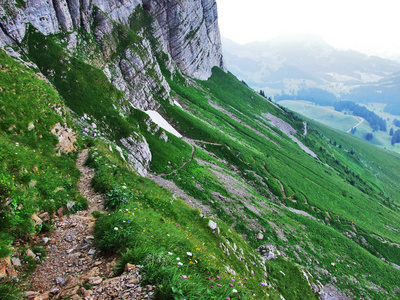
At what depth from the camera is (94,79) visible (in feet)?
152

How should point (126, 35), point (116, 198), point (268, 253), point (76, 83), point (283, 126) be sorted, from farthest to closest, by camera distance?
point (283, 126) → point (126, 35) → point (76, 83) → point (268, 253) → point (116, 198)

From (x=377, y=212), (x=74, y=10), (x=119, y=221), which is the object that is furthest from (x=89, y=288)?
(x=377, y=212)

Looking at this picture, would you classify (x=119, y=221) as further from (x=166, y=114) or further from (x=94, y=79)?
(x=166, y=114)

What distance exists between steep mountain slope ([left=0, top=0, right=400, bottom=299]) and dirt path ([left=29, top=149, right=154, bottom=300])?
16 cm

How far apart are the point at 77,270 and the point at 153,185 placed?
45.7 ft

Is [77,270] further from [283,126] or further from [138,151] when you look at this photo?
[283,126]

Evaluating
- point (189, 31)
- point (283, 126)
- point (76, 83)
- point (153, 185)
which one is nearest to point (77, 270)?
point (153, 185)

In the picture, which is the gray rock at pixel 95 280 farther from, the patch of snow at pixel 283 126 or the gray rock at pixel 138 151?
the patch of snow at pixel 283 126

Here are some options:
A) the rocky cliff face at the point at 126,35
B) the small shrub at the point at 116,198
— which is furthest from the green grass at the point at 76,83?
the small shrub at the point at 116,198

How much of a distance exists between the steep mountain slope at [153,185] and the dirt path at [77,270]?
162 mm

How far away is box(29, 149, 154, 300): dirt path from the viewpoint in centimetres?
689

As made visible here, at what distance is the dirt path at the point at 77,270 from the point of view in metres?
6.89

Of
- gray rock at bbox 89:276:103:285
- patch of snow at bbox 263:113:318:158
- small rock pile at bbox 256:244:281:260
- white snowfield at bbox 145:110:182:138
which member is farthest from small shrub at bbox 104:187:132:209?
patch of snow at bbox 263:113:318:158

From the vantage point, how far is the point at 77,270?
8531 mm
